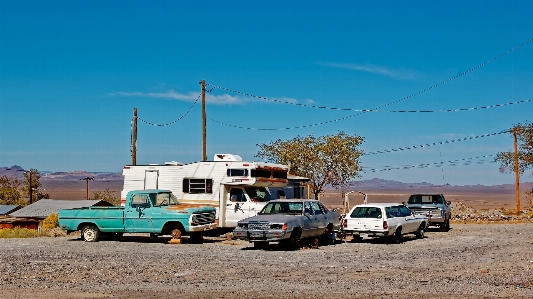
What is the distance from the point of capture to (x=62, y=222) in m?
A: 23.8

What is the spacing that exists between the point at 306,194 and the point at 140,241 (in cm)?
935

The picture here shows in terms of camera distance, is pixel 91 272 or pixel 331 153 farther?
pixel 331 153

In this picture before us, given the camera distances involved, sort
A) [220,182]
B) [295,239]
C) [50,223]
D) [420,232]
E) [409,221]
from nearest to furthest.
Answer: [295,239], [409,221], [220,182], [420,232], [50,223]

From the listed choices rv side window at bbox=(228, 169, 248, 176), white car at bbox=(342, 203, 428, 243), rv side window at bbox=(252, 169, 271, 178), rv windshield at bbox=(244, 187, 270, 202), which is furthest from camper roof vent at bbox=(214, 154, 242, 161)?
white car at bbox=(342, 203, 428, 243)

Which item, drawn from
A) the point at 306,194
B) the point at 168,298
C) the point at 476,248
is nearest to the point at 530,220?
the point at 306,194

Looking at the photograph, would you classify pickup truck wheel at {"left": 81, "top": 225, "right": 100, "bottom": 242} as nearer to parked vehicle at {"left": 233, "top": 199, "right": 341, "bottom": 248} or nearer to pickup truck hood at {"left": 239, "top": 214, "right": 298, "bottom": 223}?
parked vehicle at {"left": 233, "top": 199, "right": 341, "bottom": 248}

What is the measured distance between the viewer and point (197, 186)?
989 inches

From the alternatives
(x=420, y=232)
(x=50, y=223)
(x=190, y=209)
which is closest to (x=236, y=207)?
(x=190, y=209)

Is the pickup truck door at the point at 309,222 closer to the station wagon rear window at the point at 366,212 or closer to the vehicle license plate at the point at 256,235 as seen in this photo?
the vehicle license plate at the point at 256,235

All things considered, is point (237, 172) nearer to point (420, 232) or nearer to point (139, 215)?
point (139, 215)

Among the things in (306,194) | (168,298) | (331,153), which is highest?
(331,153)

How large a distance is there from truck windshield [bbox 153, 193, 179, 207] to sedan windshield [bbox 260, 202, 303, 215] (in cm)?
408

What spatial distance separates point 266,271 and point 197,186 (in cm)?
1109

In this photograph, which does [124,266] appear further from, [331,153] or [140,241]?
[331,153]
